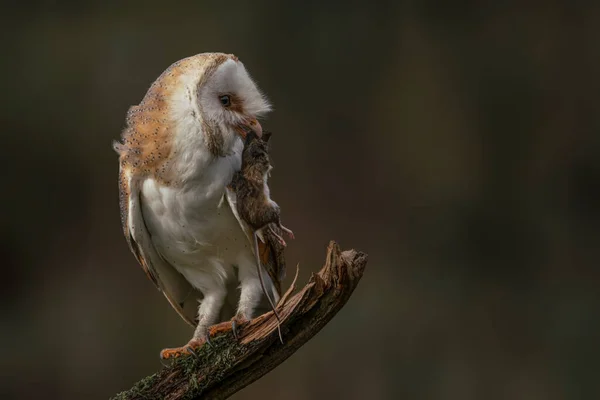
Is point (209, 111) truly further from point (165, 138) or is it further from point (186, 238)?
point (186, 238)

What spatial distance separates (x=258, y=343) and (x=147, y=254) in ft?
1.78

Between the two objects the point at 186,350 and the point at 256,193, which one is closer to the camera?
the point at 256,193

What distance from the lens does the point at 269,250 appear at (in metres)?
2.61

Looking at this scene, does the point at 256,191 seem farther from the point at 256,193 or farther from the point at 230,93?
the point at 230,93

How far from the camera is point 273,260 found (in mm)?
2646

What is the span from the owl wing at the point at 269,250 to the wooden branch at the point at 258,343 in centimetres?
24

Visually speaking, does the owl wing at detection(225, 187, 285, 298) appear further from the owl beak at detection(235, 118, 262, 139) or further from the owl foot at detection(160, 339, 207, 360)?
the owl foot at detection(160, 339, 207, 360)

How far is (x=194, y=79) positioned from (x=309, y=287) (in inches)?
27.8

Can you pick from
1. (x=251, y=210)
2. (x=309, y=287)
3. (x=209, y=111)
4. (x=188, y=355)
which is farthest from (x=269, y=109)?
(x=188, y=355)

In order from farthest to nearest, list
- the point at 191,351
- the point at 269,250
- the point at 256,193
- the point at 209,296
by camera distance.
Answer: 1. the point at 209,296
2. the point at 269,250
3. the point at 191,351
4. the point at 256,193

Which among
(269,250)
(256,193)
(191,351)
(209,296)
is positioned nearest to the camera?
(256,193)

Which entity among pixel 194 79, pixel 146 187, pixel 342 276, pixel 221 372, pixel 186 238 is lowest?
pixel 221 372

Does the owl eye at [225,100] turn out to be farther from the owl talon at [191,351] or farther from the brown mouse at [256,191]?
the owl talon at [191,351]

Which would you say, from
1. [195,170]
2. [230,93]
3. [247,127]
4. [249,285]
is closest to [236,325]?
[249,285]
